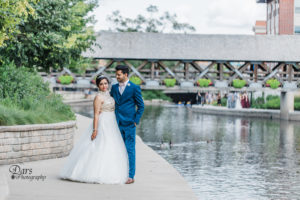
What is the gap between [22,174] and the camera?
409 inches

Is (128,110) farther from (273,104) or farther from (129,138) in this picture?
(273,104)

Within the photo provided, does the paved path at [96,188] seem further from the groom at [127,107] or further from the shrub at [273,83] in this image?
the shrub at [273,83]

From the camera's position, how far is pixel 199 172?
572 inches

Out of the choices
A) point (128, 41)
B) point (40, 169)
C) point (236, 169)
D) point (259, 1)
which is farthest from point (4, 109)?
point (259, 1)

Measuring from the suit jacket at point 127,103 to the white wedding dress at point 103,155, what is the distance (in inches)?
3.5

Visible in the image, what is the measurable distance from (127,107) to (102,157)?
2.65 ft

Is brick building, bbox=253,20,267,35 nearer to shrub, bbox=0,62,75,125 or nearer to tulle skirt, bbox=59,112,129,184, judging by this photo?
shrub, bbox=0,62,75,125

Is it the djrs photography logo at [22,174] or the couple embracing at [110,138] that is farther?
the djrs photography logo at [22,174]

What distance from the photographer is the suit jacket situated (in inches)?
376

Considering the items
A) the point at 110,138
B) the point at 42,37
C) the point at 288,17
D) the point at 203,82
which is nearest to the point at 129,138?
the point at 110,138

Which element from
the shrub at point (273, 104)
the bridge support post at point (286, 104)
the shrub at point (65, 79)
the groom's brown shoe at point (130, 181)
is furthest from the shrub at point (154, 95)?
the groom's brown shoe at point (130, 181)

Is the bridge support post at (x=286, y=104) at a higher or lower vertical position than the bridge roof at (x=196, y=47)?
lower

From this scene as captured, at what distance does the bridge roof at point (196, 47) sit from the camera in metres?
43.2

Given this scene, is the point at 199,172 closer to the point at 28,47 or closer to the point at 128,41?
the point at 28,47
